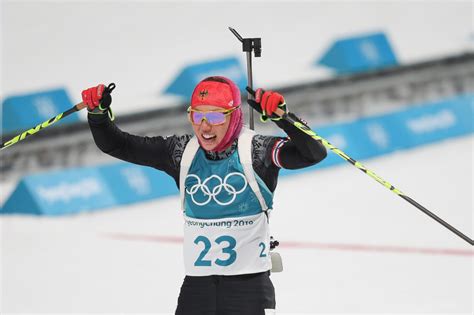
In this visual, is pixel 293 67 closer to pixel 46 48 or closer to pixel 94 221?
pixel 46 48

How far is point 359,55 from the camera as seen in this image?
50.8 ft

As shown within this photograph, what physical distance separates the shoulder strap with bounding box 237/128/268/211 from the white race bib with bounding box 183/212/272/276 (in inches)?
4.3

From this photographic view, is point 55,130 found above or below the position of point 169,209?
above

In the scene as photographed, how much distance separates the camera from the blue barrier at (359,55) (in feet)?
50.3

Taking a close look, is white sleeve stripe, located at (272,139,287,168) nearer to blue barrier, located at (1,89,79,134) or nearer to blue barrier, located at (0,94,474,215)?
blue barrier, located at (0,94,474,215)

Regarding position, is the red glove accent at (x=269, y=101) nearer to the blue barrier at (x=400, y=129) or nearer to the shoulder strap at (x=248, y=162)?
the shoulder strap at (x=248, y=162)

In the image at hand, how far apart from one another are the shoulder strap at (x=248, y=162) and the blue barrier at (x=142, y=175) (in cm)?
538

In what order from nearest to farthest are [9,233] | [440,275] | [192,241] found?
[192,241] → [440,275] → [9,233]

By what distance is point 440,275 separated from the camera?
28.9 ft

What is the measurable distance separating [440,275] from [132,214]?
10.8 ft

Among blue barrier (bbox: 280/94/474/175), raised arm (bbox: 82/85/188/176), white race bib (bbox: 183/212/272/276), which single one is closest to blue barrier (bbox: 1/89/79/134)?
blue barrier (bbox: 280/94/474/175)

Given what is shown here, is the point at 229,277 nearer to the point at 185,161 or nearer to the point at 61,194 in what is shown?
the point at 185,161

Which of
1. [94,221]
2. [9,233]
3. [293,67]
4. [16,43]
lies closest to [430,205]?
[94,221]

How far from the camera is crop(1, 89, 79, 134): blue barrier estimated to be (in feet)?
40.2
